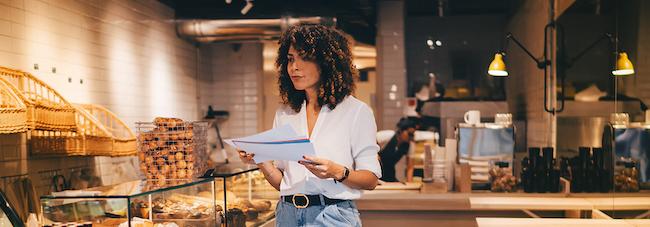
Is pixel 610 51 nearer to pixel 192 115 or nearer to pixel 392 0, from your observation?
pixel 392 0

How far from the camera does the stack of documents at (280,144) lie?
1783 millimetres

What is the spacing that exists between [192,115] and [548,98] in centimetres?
409

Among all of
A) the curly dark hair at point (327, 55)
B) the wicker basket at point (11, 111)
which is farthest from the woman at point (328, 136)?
the wicker basket at point (11, 111)

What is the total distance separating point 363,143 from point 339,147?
0.28 ft

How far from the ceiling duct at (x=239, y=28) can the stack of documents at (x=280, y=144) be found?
16.1 feet

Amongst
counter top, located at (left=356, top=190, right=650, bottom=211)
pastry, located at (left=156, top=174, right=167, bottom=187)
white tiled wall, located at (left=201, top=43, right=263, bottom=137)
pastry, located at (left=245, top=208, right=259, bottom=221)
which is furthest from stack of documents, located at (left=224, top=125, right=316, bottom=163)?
white tiled wall, located at (left=201, top=43, right=263, bottom=137)

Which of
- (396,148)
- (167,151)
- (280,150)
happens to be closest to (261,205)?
(167,151)

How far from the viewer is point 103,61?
5.27m

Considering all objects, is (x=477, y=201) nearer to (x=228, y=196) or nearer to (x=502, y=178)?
(x=502, y=178)

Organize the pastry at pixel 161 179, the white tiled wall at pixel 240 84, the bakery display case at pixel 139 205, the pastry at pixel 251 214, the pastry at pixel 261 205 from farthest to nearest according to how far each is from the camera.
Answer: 1. the white tiled wall at pixel 240 84
2. the pastry at pixel 261 205
3. the pastry at pixel 251 214
4. the pastry at pixel 161 179
5. the bakery display case at pixel 139 205

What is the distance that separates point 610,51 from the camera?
123 inches

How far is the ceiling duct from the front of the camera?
265 inches

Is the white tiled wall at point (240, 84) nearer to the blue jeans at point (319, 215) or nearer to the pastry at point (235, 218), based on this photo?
the pastry at point (235, 218)

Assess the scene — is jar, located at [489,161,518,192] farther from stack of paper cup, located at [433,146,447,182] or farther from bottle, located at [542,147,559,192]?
stack of paper cup, located at [433,146,447,182]
